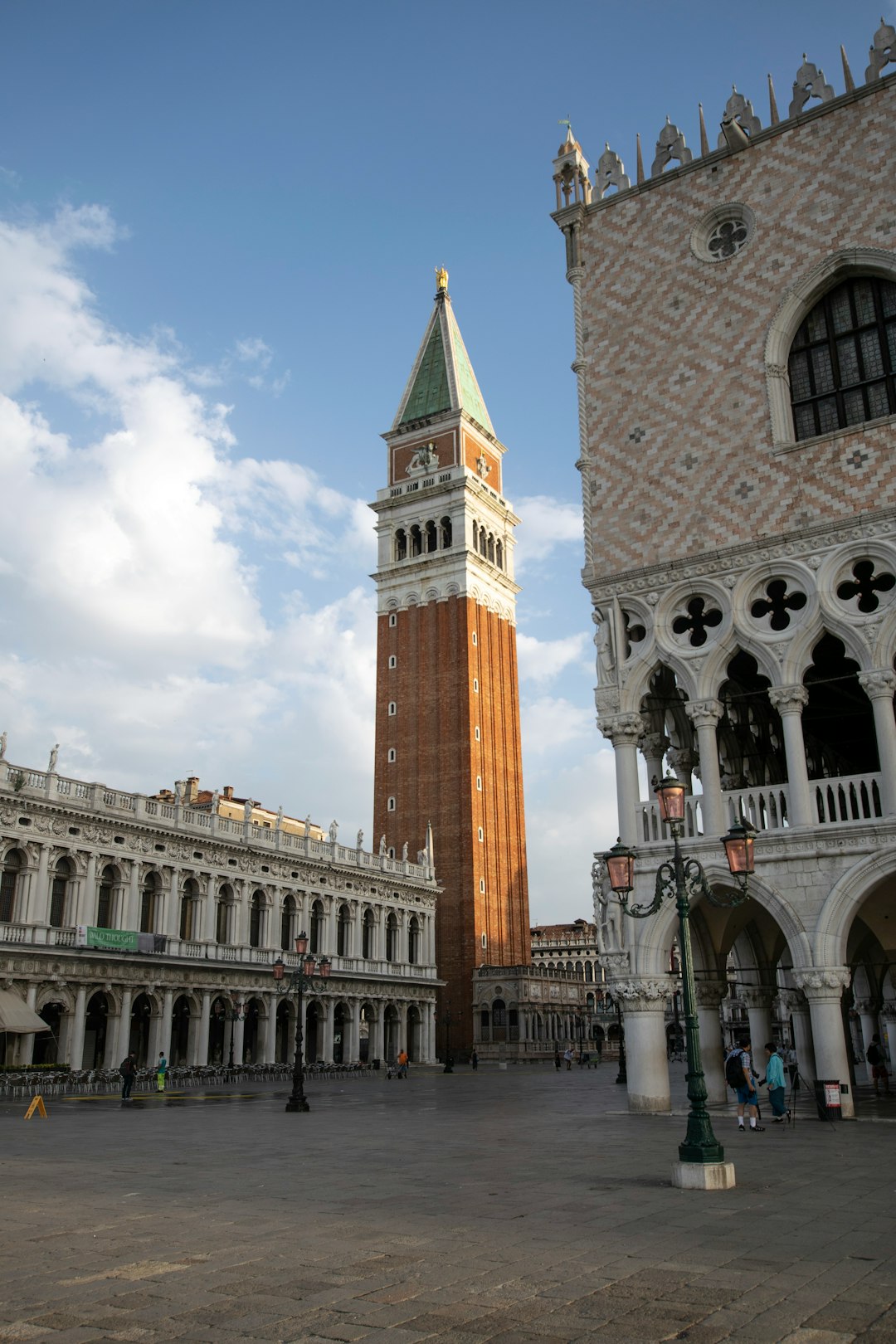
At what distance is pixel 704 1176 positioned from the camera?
1118cm

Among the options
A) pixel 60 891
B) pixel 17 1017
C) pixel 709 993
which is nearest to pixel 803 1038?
pixel 709 993

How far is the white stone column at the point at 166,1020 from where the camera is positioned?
4588cm

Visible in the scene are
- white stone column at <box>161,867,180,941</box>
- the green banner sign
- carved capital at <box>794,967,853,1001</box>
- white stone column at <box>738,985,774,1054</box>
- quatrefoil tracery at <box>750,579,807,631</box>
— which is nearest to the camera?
carved capital at <box>794,967,853,1001</box>

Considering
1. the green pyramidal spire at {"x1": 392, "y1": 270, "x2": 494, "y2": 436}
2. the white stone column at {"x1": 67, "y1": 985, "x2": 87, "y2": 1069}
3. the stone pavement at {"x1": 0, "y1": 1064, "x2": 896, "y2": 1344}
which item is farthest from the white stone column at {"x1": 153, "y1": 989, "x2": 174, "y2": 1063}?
the green pyramidal spire at {"x1": 392, "y1": 270, "x2": 494, "y2": 436}

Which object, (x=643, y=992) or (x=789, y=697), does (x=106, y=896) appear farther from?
(x=789, y=697)

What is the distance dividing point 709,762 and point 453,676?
51837 mm

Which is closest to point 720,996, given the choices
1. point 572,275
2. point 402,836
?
point 572,275

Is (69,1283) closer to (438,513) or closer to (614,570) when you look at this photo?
(614,570)

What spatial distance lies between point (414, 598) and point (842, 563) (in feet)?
186

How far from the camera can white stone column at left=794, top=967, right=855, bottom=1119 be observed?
18766 millimetres

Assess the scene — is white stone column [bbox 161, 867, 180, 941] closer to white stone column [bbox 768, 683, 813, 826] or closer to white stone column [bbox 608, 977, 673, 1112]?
white stone column [bbox 608, 977, 673, 1112]

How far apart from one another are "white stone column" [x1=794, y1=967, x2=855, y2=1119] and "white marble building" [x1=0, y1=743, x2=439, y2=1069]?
30.2 metres

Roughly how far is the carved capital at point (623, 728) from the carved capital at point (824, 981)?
18.0 feet

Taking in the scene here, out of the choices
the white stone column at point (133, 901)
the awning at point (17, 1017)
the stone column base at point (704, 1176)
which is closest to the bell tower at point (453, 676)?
the white stone column at point (133, 901)
